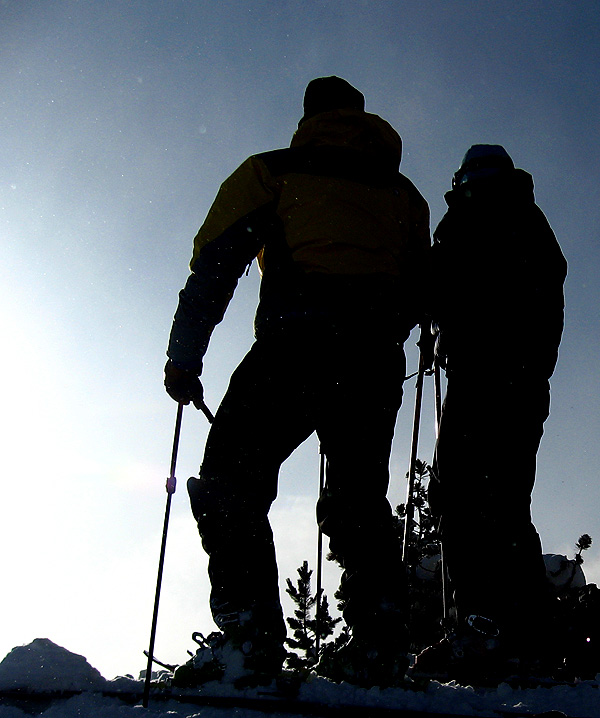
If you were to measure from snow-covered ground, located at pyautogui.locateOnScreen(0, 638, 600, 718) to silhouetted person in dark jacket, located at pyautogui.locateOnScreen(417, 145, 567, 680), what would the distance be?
68cm

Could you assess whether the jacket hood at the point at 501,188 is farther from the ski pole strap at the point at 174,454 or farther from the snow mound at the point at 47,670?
the snow mound at the point at 47,670

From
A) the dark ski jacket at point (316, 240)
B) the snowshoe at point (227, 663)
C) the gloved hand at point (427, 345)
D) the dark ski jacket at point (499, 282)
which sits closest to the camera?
the snowshoe at point (227, 663)

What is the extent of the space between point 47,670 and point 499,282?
2956 mm

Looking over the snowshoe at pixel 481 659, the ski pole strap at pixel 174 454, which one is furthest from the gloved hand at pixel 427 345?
the snowshoe at pixel 481 659

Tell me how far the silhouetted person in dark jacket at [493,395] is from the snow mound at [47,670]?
5.29ft

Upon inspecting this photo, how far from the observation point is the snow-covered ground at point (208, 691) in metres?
2.11

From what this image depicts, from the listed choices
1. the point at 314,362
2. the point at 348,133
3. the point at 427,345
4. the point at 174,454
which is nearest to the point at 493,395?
the point at 314,362

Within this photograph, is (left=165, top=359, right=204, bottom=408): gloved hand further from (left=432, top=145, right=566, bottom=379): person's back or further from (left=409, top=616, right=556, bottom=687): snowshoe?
(left=409, top=616, right=556, bottom=687): snowshoe

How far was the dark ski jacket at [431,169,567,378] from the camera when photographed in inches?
147

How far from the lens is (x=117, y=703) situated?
2.35 m

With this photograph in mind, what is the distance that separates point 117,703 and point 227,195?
2.34 meters

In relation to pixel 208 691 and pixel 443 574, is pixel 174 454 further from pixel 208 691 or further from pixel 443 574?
pixel 443 574

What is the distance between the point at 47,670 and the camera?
2580 millimetres

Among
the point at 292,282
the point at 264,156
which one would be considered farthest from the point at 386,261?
the point at 264,156
